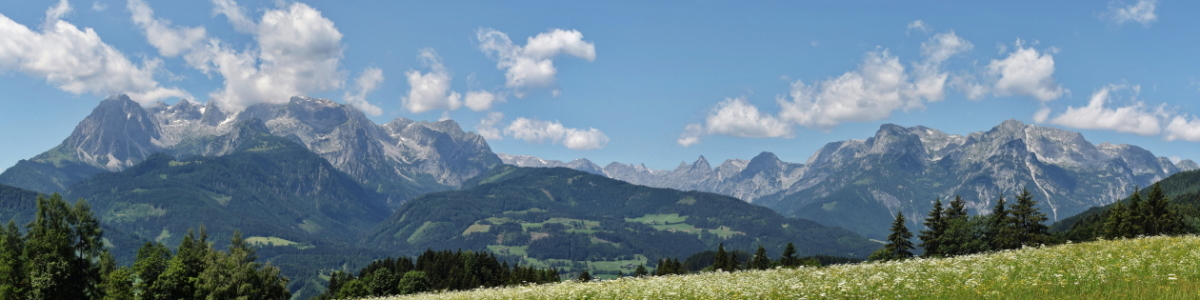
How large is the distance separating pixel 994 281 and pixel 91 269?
73.0 metres

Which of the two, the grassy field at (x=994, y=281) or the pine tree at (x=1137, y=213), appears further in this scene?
the pine tree at (x=1137, y=213)

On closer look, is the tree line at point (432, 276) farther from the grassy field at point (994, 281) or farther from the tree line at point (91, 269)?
the grassy field at point (994, 281)

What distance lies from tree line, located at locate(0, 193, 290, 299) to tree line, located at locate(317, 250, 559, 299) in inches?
2335

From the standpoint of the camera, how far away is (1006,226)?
95.4 meters

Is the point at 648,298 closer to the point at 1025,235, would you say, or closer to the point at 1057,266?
the point at 1057,266

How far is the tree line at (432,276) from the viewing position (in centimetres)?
14500

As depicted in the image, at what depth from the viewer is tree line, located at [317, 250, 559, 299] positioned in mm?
145000

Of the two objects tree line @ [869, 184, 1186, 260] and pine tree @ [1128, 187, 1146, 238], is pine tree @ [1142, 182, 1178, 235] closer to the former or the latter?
tree line @ [869, 184, 1186, 260]

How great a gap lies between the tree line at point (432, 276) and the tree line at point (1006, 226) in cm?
6952

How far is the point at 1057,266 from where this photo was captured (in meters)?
26.3

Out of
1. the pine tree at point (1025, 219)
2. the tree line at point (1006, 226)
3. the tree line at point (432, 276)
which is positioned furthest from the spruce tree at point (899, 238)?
the tree line at point (432, 276)

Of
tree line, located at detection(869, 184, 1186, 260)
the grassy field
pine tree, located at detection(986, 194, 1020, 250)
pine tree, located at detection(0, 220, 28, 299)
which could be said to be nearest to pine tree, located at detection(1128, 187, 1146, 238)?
tree line, located at detection(869, 184, 1186, 260)

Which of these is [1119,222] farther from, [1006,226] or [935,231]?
[935,231]

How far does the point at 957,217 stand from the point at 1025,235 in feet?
30.4
